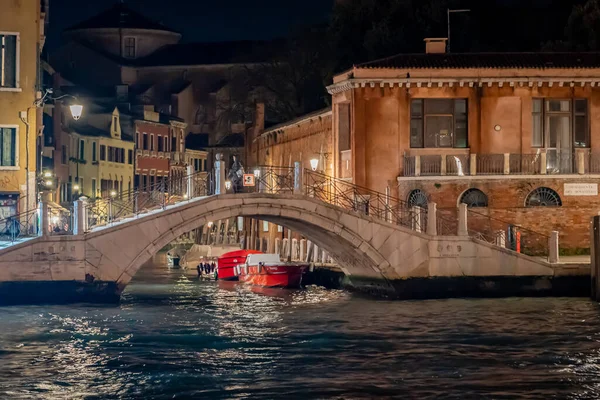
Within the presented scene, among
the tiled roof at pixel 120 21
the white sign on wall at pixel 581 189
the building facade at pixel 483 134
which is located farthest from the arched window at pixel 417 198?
the tiled roof at pixel 120 21

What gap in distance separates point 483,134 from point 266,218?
7.95 meters

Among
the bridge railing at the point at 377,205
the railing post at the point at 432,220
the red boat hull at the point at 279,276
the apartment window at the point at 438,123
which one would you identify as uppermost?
the apartment window at the point at 438,123

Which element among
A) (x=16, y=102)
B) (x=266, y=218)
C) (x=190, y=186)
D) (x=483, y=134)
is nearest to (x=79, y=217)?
(x=190, y=186)

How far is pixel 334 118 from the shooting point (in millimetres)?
45062

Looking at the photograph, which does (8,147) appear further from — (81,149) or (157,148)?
(157,148)

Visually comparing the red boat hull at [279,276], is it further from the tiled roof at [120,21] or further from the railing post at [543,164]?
the tiled roof at [120,21]

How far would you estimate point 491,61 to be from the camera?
142ft

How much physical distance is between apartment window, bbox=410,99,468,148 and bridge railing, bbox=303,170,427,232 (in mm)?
2081

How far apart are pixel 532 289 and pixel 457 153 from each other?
6.55 metres

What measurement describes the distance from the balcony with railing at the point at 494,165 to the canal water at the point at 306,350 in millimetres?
5299

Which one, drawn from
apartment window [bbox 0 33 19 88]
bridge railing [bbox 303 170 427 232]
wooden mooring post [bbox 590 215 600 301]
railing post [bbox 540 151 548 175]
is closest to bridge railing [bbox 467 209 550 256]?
bridge railing [bbox 303 170 427 232]

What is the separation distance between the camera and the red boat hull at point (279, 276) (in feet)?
150

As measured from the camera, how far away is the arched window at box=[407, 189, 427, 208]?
4221 centimetres

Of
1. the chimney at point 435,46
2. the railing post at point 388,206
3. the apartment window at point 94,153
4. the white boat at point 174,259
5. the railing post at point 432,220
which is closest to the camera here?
the railing post at point 432,220
